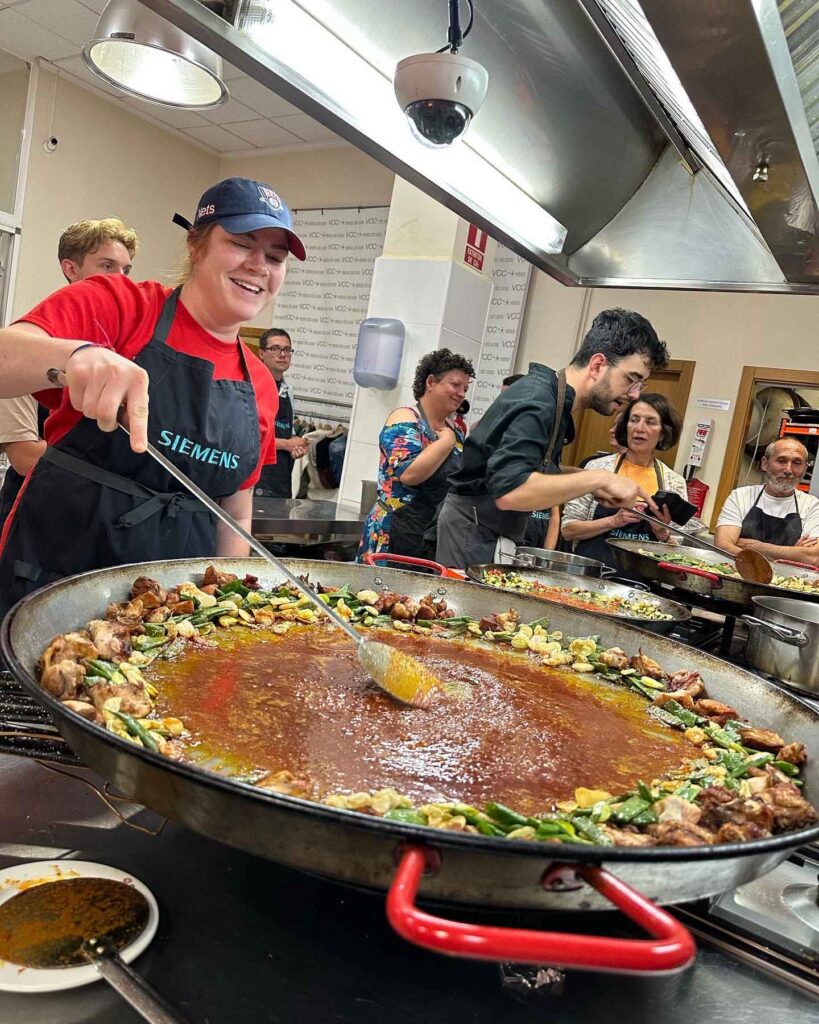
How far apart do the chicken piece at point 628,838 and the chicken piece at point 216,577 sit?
3.20 feet

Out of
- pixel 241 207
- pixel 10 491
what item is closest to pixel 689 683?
pixel 241 207

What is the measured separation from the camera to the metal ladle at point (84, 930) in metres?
0.67

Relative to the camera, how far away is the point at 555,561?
2516 millimetres

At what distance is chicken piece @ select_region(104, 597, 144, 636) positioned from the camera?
50.8 inches

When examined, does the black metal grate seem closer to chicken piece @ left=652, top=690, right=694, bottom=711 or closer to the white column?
chicken piece @ left=652, top=690, right=694, bottom=711

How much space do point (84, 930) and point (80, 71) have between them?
816cm

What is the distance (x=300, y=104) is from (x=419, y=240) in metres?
4.38

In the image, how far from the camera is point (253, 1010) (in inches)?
27.1

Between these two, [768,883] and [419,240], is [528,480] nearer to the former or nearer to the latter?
[768,883]

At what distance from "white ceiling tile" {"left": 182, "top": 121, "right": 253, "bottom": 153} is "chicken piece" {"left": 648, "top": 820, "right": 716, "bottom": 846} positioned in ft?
27.5

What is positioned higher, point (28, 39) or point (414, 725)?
point (28, 39)

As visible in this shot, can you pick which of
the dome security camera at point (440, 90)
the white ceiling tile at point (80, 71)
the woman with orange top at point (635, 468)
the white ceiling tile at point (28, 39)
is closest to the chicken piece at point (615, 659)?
the dome security camera at point (440, 90)

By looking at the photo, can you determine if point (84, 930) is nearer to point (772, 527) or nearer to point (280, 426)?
point (772, 527)

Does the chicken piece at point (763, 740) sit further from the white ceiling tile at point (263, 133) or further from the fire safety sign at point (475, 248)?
the white ceiling tile at point (263, 133)
